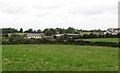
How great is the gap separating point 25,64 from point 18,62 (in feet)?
3.71

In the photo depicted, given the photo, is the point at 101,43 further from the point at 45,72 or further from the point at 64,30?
the point at 64,30

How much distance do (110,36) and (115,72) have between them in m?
64.7

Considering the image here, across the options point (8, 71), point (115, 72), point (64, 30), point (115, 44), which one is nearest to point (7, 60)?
point (8, 71)

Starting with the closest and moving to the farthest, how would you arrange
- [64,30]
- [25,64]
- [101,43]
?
1. [25,64]
2. [101,43]
3. [64,30]

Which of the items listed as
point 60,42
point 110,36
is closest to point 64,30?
point 110,36

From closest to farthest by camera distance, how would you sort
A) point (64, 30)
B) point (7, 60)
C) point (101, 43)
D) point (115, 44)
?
point (7, 60)
point (115, 44)
point (101, 43)
point (64, 30)

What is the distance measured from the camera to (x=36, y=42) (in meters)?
65.4

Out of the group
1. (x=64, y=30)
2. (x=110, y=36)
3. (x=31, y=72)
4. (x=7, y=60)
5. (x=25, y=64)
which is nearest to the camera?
(x=31, y=72)

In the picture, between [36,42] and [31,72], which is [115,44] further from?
[31,72]

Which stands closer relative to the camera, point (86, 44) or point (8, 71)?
point (8, 71)

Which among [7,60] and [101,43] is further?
[101,43]

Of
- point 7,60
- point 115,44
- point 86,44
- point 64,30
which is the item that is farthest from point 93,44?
point 64,30

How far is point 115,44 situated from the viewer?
5838cm

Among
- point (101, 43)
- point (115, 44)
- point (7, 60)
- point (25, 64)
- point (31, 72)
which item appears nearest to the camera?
point (31, 72)
